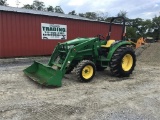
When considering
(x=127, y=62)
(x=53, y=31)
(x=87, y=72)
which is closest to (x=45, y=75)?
(x=87, y=72)

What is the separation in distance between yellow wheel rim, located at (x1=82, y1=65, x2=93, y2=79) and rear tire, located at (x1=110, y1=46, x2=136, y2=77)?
0.89 meters

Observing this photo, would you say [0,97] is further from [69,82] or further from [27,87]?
[69,82]

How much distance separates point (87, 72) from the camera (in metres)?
7.20

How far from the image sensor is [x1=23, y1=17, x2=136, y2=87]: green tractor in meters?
7.04

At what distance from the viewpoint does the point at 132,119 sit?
14.0 ft

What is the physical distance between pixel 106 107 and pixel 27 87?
2.59 metres

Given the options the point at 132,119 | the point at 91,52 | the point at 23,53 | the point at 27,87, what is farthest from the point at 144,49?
Result: the point at 132,119

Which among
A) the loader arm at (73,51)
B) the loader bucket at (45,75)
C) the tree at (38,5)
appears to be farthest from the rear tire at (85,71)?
the tree at (38,5)

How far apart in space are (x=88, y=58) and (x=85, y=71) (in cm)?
78

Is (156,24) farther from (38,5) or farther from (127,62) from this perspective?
(127,62)

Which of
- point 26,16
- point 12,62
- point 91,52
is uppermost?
point 26,16

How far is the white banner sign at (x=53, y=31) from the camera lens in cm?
1441

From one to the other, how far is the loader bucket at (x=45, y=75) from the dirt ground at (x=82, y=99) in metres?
0.17

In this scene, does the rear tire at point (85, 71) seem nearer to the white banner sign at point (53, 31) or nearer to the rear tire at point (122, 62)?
the rear tire at point (122, 62)
